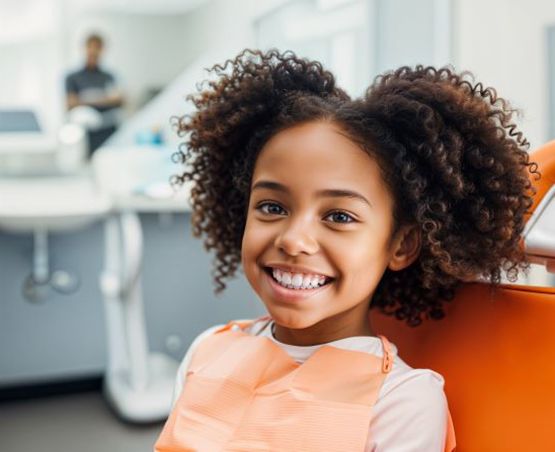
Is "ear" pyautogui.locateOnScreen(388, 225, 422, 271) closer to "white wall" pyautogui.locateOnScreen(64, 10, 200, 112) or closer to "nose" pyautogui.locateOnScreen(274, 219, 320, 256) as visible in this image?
"nose" pyautogui.locateOnScreen(274, 219, 320, 256)

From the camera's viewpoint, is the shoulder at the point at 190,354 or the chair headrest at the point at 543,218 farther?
the shoulder at the point at 190,354

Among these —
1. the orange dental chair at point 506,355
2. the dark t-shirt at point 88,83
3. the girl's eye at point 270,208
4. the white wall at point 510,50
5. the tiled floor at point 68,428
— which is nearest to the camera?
the orange dental chair at point 506,355

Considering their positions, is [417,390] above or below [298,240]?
below

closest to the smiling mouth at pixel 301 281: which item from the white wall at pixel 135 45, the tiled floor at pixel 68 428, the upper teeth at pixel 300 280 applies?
the upper teeth at pixel 300 280

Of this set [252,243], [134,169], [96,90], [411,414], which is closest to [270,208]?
[252,243]

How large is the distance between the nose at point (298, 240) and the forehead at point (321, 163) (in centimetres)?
4

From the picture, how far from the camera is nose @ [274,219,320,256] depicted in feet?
2.38

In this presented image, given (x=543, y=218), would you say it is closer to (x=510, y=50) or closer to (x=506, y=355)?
(x=506, y=355)

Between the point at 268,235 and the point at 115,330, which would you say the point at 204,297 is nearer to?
the point at 115,330

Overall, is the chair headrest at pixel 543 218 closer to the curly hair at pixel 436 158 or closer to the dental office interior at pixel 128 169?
the curly hair at pixel 436 158

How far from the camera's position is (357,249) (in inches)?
29.5

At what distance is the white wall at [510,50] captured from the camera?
1.80 meters

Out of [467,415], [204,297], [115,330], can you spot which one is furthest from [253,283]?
[204,297]

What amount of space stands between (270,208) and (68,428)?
5.92 feet
